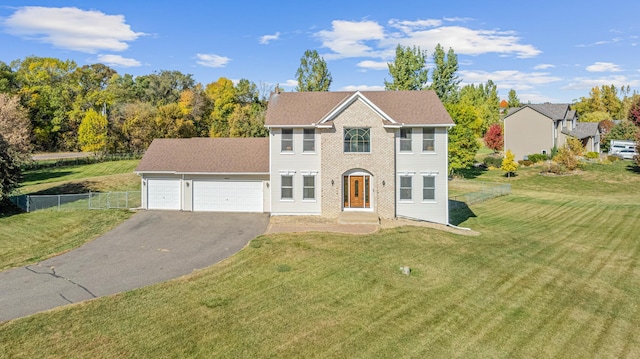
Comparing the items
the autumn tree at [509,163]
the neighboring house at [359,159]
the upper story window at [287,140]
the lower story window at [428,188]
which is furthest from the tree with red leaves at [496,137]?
the upper story window at [287,140]

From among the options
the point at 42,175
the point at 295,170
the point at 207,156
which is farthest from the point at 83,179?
the point at 295,170

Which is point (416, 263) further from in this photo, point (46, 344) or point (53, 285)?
point (53, 285)

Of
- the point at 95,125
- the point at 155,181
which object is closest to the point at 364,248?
the point at 155,181

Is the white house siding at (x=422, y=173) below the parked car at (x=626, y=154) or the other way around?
below

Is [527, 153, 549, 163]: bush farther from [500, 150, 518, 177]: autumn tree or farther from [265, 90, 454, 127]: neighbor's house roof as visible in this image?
[265, 90, 454, 127]: neighbor's house roof

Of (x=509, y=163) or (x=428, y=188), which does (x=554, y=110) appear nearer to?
(x=509, y=163)

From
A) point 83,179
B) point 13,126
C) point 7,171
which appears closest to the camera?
point 7,171

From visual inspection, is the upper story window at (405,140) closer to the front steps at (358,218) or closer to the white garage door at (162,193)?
the front steps at (358,218)
